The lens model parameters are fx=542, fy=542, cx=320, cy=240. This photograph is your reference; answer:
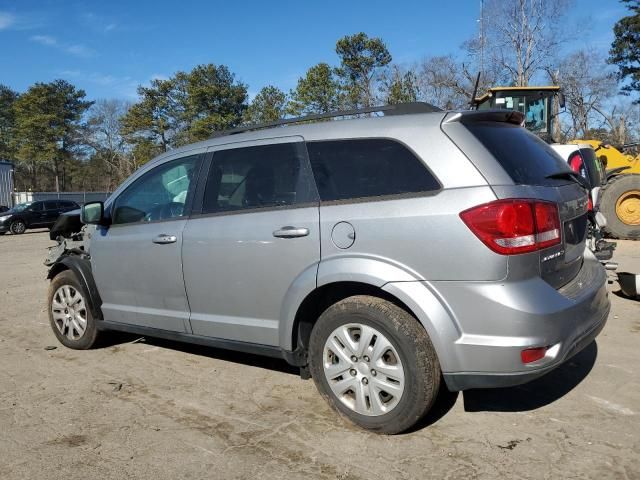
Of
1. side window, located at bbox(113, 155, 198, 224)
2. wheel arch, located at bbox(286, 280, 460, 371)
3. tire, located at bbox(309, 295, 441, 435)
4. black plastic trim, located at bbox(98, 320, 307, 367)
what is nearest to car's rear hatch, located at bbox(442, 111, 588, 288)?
wheel arch, located at bbox(286, 280, 460, 371)

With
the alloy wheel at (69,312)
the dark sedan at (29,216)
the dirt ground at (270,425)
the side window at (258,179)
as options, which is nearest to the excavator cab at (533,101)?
the dirt ground at (270,425)

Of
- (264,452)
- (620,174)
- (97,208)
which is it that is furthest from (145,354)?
(620,174)

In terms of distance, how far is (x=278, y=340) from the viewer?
3562mm

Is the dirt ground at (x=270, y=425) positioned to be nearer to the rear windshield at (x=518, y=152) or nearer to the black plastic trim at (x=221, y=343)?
the black plastic trim at (x=221, y=343)

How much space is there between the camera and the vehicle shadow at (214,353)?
4.48 metres

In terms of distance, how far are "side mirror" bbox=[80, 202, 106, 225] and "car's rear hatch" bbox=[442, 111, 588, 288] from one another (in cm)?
311

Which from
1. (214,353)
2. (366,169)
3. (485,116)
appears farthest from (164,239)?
(485,116)

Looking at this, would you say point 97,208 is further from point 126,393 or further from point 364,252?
point 364,252

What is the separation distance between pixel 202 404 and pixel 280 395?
545 mm

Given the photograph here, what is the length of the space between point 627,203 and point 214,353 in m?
10.4

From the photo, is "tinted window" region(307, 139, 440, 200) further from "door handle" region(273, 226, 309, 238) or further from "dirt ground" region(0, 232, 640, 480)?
"dirt ground" region(0, 232, 640, 480)

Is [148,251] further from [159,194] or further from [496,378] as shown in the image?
[496,378]

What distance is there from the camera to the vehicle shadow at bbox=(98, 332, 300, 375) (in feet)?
14.7

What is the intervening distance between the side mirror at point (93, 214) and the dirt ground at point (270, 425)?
48.9 inches
